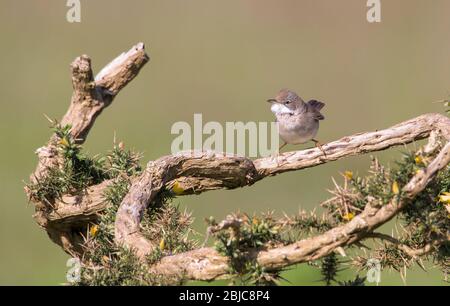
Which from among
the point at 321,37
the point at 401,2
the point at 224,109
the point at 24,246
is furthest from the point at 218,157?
the point at 401,2

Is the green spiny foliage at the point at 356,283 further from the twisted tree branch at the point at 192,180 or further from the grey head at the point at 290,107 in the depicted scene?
the grey head at the point at 290,107

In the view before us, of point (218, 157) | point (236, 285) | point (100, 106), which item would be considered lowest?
point (236, 285)

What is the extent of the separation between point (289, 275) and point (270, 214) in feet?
4.58

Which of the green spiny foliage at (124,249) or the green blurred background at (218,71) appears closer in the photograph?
the green spiny foliage at (124,249)

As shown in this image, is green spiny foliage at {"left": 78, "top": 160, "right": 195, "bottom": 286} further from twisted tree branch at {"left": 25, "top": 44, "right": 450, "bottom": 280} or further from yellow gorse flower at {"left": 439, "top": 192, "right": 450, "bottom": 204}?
yellow gorse flower at {"left": 439, "top": 192, "right": 450, "bottom": 204}

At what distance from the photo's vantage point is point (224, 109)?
16.0 m

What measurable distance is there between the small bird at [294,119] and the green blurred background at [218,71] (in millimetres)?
4809

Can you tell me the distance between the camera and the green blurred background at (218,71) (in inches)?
556

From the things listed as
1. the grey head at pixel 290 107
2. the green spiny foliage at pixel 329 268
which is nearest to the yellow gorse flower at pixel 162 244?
the green spiny foliage at pixel 329 268

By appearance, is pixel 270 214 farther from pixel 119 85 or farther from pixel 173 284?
pixel 119 85

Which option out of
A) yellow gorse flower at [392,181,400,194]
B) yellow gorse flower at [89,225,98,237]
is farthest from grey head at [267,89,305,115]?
yellow gorse flower at [392,181,400,194]

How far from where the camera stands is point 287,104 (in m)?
7.55

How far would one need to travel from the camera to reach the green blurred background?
14117mm

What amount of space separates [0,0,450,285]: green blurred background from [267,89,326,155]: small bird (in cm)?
481
